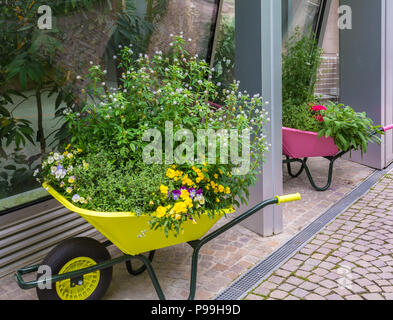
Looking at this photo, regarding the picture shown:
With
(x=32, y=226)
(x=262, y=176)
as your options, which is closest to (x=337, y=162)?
(x=262, y=176)

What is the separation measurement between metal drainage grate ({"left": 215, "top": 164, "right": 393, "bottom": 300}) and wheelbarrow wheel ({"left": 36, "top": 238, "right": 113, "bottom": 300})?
2.55ft

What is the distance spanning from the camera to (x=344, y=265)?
338 centimetres

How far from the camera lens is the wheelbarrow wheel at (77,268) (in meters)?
2.59

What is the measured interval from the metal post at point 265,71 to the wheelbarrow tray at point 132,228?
1.21 meters

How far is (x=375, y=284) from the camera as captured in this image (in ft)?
10.1

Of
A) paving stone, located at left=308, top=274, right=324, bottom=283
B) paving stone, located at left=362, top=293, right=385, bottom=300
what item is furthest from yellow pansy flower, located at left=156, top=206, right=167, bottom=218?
paving stone, located at left=362, top=293, right=385, bottom=300

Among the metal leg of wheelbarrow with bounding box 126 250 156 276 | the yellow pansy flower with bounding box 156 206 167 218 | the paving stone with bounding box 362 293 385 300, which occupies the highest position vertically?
the yellow pansy flower with bounding box 156 206 167 218

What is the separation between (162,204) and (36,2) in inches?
76.3

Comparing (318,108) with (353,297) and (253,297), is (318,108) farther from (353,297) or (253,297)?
(253,297)

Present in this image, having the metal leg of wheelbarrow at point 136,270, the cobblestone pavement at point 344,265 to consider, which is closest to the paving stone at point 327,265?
the cobblestone pavement at point 344,265

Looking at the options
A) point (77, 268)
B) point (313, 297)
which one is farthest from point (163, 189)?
point (313, 297)

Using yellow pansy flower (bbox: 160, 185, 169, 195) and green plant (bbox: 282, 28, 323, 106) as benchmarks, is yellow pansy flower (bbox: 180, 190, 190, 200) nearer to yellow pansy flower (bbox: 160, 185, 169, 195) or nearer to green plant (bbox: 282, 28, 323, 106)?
yellow pansy flower (bbox: 160, 185, 169, 195)

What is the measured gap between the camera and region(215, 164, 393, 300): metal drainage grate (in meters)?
3.07
